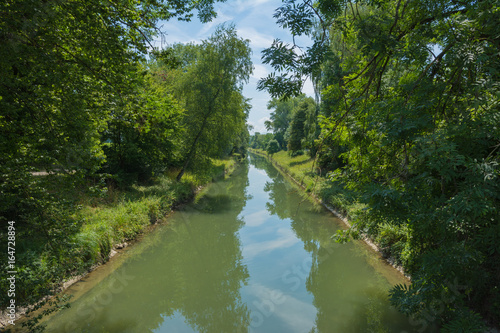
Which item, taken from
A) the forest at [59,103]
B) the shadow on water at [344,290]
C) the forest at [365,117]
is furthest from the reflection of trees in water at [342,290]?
the forest at [59,103]

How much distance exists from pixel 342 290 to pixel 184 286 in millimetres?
4225

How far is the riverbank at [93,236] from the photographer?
4.71 meters

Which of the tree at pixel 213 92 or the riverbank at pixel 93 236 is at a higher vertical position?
the tree at pixel 213 92

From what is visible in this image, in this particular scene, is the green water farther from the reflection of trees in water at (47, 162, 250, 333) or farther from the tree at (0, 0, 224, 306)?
the tree at (0, 0, 224, 306)

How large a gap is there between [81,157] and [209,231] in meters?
8.47

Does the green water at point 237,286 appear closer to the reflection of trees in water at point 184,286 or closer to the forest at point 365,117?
the reflection of trees in water at point 184,286

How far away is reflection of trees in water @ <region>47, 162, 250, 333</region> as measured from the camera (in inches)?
227

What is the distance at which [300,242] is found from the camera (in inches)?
414

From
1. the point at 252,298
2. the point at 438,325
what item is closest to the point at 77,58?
the point at 252,298

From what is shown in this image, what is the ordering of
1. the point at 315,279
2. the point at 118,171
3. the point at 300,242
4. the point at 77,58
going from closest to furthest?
the point at 77,58, the point at 315,279, the point at 300,242, the point at 118,171

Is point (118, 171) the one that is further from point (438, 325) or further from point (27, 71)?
point (438, 325)

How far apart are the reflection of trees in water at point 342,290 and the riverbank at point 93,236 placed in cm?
446

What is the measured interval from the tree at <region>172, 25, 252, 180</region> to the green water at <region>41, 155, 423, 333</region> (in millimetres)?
6512

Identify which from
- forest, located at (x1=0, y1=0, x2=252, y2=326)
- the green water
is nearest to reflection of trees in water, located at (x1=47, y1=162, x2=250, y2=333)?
the green water
